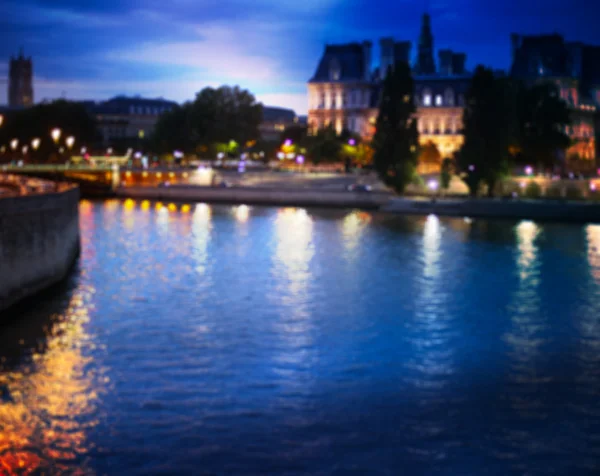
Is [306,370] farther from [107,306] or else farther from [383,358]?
[107,306]

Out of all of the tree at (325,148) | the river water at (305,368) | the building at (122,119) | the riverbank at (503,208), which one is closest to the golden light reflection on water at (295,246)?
the river water at (305,368)

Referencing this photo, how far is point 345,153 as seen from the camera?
98000 mm

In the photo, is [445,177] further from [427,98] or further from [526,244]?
[427,98]

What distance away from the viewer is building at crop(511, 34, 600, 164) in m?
101

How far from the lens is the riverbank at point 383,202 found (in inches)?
2387

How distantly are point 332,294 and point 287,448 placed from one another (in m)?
15.5

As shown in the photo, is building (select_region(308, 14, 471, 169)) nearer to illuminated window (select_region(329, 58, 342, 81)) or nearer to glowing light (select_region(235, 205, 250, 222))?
illuminated window (select_region(329, 58, 342, 81))

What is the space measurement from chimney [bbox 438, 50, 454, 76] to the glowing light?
54.0 m

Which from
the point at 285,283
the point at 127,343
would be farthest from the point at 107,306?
the point at 285,283

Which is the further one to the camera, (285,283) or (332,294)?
(285,283)

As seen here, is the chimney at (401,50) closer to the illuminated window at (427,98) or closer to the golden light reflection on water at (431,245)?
the illuminated window at (427,98)

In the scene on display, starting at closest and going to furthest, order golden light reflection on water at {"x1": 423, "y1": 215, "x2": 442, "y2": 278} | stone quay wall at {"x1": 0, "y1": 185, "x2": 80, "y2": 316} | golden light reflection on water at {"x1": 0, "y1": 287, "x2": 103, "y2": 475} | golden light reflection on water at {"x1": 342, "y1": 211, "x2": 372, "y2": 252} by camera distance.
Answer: golden light reflection on water at {"x1": 0, "y1": 287, "x2": 103, "y2": 475}, stone quay wall at {"x1": 0, "y1": 185, "x2": 80, "y2": 316}, golden light reflection on water at {"x1": 423, "y1": 215, "x2": 442, "y2": 278}, golden light reflection on water at {"x1": 342, "y1": 211, "x2": 372, "y2": 252}

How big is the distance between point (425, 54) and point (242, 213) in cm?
7441

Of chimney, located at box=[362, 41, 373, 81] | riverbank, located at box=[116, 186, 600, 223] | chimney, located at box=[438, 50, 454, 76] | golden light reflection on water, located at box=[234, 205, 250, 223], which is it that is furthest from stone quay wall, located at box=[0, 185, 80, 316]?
chimney, located at box=[438, 50, 454, 76]
